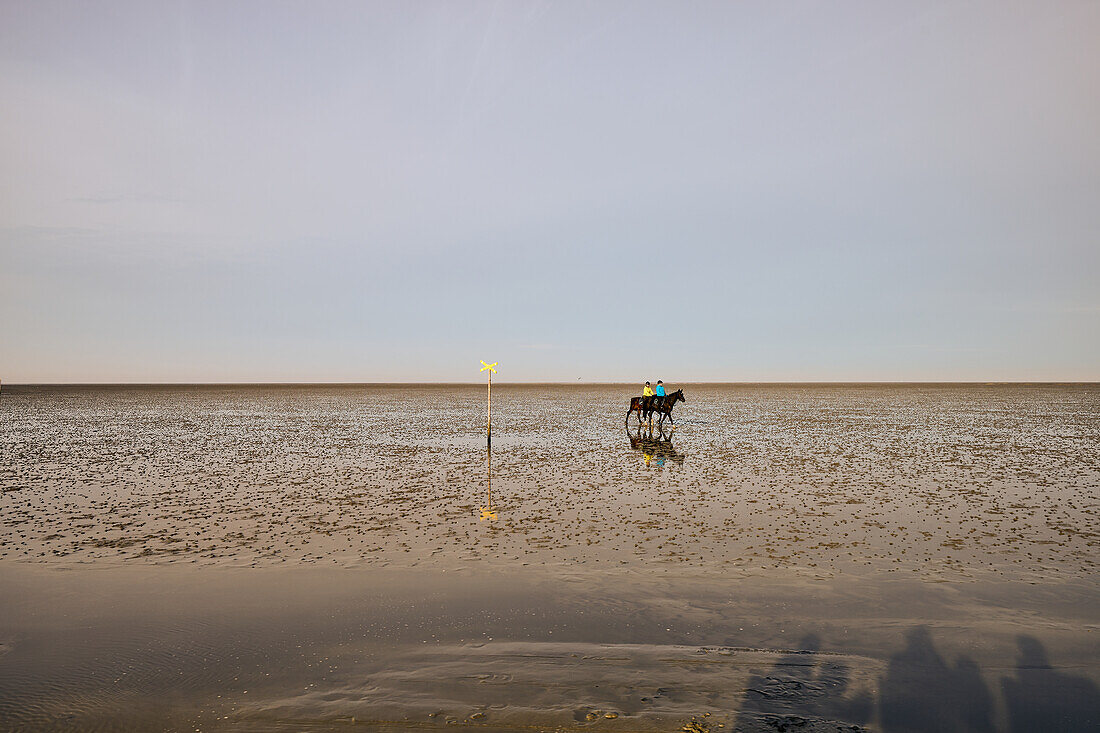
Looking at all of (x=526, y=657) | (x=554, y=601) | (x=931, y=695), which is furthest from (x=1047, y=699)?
(x=554, y=601)

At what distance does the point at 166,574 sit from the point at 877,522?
14.5 m

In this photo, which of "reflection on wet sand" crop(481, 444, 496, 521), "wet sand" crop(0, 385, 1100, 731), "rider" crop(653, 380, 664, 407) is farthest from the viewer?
"rider" crop(653, 380, 664, 407)

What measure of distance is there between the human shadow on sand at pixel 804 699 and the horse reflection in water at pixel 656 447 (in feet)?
54.0

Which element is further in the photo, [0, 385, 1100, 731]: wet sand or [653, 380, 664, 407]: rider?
[653, 380, 664, 407]: rider

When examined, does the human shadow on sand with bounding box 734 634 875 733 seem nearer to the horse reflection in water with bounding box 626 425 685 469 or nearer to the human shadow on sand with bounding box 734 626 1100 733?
the human shadow on sand with bounding box 734 626 1100 733

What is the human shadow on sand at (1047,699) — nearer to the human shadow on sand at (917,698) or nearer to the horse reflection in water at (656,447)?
the human shadow on sand at (917,698)

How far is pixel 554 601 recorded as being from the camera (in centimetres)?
954

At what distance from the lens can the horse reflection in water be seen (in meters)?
25.5

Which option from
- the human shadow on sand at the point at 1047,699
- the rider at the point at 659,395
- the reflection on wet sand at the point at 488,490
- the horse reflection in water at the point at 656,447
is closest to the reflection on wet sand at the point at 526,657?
the human shadow on sand at the point at 1047,699

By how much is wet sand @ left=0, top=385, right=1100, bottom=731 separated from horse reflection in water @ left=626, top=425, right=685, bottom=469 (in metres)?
3.82

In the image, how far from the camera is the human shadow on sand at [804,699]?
609cm

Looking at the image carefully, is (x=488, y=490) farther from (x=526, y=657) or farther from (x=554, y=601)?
(x=526, y=657)

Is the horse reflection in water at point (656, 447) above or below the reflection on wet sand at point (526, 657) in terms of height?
above

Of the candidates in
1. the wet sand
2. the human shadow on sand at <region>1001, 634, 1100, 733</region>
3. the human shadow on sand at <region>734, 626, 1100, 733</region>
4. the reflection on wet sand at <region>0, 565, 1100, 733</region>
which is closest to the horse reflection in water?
the wet sand
